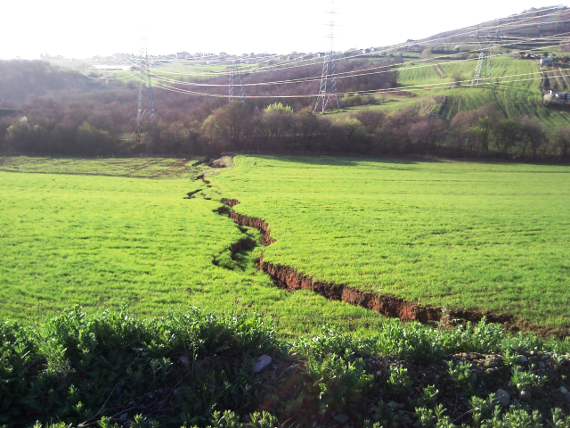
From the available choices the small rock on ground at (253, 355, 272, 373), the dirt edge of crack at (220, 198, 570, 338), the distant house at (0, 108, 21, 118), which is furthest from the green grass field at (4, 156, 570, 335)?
the distant house at (0, 108, 21, 118)

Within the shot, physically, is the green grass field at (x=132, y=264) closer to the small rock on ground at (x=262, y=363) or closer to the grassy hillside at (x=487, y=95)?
the small rock on ground at (x=262, y=363)

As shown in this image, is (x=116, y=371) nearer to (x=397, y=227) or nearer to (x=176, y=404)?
(x=176, y=404)

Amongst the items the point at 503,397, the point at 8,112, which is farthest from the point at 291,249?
the point at 8,112

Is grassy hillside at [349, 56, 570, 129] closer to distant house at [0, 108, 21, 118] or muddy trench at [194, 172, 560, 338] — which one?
muddy trench at [194, 172, 560, 338]

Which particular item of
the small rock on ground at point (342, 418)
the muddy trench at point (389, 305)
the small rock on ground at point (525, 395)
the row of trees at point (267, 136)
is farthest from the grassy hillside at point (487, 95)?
the small rock on ground at point (342, 418)

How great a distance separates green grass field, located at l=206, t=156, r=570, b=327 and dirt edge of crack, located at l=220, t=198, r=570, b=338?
27cm

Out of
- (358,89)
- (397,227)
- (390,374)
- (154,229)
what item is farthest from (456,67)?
(390,374)

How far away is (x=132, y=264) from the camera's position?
1426cm

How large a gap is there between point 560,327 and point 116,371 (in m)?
12.3

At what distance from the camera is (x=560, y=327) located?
10148 mm

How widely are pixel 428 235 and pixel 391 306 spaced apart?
26.6 ft

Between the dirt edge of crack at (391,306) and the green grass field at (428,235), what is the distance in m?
0.27

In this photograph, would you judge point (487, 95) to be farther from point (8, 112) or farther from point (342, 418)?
point (8, 112)

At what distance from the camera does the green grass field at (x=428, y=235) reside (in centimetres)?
1197
